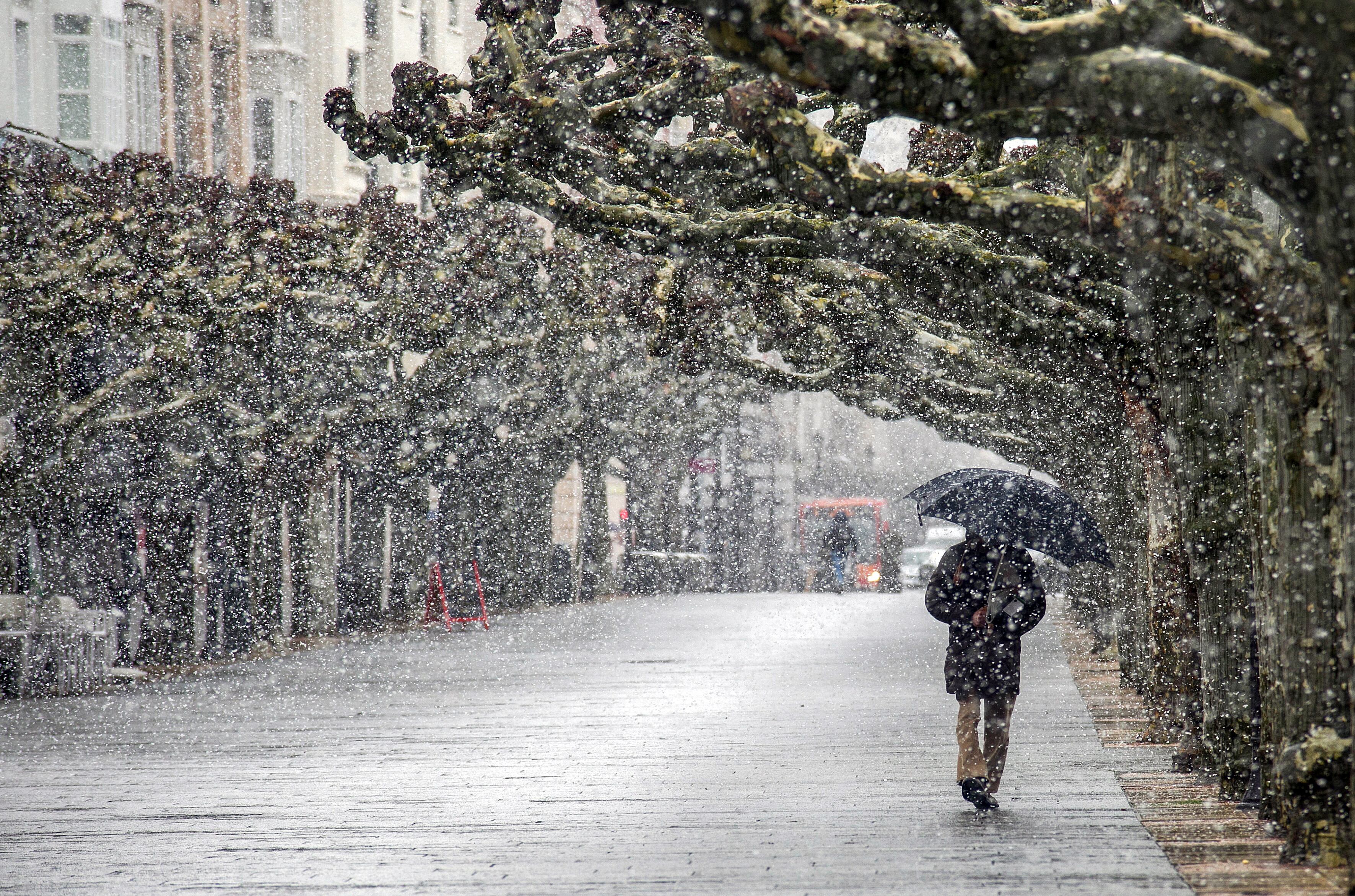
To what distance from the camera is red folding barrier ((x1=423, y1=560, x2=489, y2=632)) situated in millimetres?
31219

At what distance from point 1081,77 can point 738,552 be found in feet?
160

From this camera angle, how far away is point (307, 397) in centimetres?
2553

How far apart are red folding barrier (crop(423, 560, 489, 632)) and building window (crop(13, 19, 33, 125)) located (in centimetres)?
933

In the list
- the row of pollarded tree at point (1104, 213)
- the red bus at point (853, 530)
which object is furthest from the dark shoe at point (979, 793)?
the red bus at point (853, 530)

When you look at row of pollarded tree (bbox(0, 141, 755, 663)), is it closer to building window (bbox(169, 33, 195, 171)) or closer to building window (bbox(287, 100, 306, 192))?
building window (bbox(169, 33, 195, 171))

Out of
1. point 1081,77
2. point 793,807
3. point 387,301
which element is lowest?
point 793,807

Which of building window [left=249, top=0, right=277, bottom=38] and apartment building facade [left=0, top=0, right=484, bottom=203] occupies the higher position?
building window [left=249, top=0, right=277, bottom=38]

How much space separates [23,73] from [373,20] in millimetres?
15413

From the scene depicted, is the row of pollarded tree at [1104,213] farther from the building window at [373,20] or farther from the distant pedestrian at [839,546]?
the distant pedestrian at [839,546]

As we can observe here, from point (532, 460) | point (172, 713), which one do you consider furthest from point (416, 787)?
point (532, 460)

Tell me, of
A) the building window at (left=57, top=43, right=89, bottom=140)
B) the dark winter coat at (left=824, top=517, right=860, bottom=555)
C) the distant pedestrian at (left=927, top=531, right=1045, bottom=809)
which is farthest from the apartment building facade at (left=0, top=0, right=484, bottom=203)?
the distant pedestrian at (left=927, top=531, right=1045, bottom=809)

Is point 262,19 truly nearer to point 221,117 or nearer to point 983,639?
point 221,117

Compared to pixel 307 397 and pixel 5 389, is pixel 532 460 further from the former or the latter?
pixel 5 389

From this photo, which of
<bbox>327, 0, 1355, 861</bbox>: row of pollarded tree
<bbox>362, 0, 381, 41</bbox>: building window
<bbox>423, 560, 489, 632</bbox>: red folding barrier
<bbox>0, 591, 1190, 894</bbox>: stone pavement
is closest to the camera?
<bbox>327, 0, 1355, 861</bbox>: row of pollarded tree
